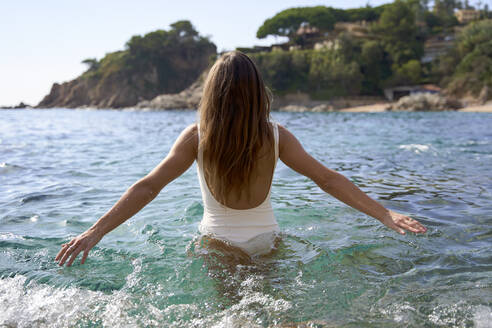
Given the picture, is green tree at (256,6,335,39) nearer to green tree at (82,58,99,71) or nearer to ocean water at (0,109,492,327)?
green tree at (82,58,99,71)

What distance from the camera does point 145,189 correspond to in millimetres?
2398

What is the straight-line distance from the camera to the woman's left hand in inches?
91.5

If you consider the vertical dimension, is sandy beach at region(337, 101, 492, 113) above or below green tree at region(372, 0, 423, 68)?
below

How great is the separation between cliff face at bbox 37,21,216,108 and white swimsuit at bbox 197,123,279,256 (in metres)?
96.0

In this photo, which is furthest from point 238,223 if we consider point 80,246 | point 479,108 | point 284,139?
point 479,108

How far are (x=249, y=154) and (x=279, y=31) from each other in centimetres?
8401

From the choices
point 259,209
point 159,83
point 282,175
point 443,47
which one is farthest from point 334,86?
point 259,209

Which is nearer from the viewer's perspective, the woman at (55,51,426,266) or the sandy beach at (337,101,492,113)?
the woman at (55,51,426,266)

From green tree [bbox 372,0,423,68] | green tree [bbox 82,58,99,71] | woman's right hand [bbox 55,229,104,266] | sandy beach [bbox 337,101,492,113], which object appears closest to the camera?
woman's right hand [bbox 55,229,104,266]

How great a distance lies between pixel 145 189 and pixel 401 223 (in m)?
1.57

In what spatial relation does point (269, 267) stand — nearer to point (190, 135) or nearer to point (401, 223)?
point (401, 223)

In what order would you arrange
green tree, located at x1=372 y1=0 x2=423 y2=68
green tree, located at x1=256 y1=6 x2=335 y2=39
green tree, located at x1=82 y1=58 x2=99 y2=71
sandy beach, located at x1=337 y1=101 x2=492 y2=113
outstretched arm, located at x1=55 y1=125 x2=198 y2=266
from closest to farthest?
outstretched arm, located at x1=55 y1=125 x2=198 y2=266, sandy beach, located at x1=337 y1=101 x2=492 y2=113, green tree, located at x1=372 y1=0 x2=423 y2=68, green tree, located at x1=256 y1=6 x2=335 y2=39, green tree, located at x1=82 y1=58 x2=99 y2=71

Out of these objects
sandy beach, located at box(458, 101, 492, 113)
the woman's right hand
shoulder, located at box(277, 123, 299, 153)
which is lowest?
sandy beach, located at box(458, 101, 492, 113)

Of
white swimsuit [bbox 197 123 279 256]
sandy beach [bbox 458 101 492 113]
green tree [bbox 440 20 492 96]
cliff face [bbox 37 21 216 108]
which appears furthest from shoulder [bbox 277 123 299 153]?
cliff face [bbox 37 21 216 108]
